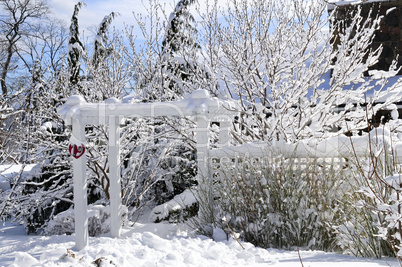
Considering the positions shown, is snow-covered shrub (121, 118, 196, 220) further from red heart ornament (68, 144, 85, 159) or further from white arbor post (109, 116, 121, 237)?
red heart ornament (68, 144, 85, 159)

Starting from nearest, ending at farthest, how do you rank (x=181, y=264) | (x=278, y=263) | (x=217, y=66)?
(x=278, y=263), (x=181, y=264), (x=217, y=66)

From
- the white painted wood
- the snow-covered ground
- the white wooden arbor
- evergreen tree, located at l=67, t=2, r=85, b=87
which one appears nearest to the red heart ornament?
the white wooden arbor

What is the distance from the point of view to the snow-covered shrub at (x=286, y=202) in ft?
11.5

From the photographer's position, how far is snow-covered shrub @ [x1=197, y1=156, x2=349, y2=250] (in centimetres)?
351

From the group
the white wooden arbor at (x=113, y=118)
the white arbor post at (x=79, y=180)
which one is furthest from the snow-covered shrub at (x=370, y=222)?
the white arbor post at (x=79, y=180)

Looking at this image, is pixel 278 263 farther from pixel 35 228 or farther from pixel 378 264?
pixel 35 228

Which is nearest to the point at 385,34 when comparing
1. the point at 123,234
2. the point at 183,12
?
the point at 183,12

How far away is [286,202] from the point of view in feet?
11.7

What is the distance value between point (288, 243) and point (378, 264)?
1.08 meters

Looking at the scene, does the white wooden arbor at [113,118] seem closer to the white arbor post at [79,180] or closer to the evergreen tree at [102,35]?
the white arbor post at [79,180]

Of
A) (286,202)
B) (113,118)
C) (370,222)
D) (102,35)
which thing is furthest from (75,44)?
(370,222)

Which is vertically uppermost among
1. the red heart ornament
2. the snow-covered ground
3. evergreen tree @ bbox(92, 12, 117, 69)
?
evergreen tree @ bbox(92, 12, 117, 69)

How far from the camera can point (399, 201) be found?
2102 mm

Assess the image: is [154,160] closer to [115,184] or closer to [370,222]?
[115,184]
